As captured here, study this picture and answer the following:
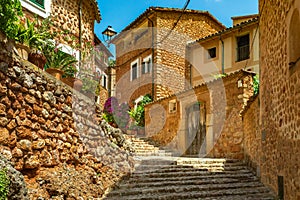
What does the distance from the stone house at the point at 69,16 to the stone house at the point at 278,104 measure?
5752mm

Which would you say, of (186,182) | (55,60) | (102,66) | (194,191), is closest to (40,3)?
(55,60)

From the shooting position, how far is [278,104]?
521 centimetres

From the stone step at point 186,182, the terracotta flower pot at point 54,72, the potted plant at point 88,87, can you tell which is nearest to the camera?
the terracotta flower pot at point 54,72

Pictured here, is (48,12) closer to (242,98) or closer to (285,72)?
(242,98)

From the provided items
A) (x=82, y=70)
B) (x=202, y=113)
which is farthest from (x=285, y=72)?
(x=202, y=113)

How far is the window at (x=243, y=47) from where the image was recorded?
50.1ft

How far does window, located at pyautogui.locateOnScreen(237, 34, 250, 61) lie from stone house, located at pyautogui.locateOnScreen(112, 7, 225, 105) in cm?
342

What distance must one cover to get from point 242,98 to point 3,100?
7.55 meters

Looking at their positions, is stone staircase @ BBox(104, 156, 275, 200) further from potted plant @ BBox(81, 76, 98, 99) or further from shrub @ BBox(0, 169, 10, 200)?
shrub @ BBox(0, 169, 10, 200)

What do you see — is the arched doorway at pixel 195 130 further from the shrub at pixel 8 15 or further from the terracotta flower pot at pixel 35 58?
the shrub at pixel 8 15

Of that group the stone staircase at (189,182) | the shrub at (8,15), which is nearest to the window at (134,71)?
the stone staircase at (189,182)

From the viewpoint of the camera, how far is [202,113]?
1182 centimetres

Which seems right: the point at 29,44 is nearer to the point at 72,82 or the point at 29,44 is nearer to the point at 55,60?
the point at 55,60

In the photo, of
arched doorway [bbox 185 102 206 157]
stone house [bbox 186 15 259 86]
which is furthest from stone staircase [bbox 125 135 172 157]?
stone house [bbox 186 15 259 86]
